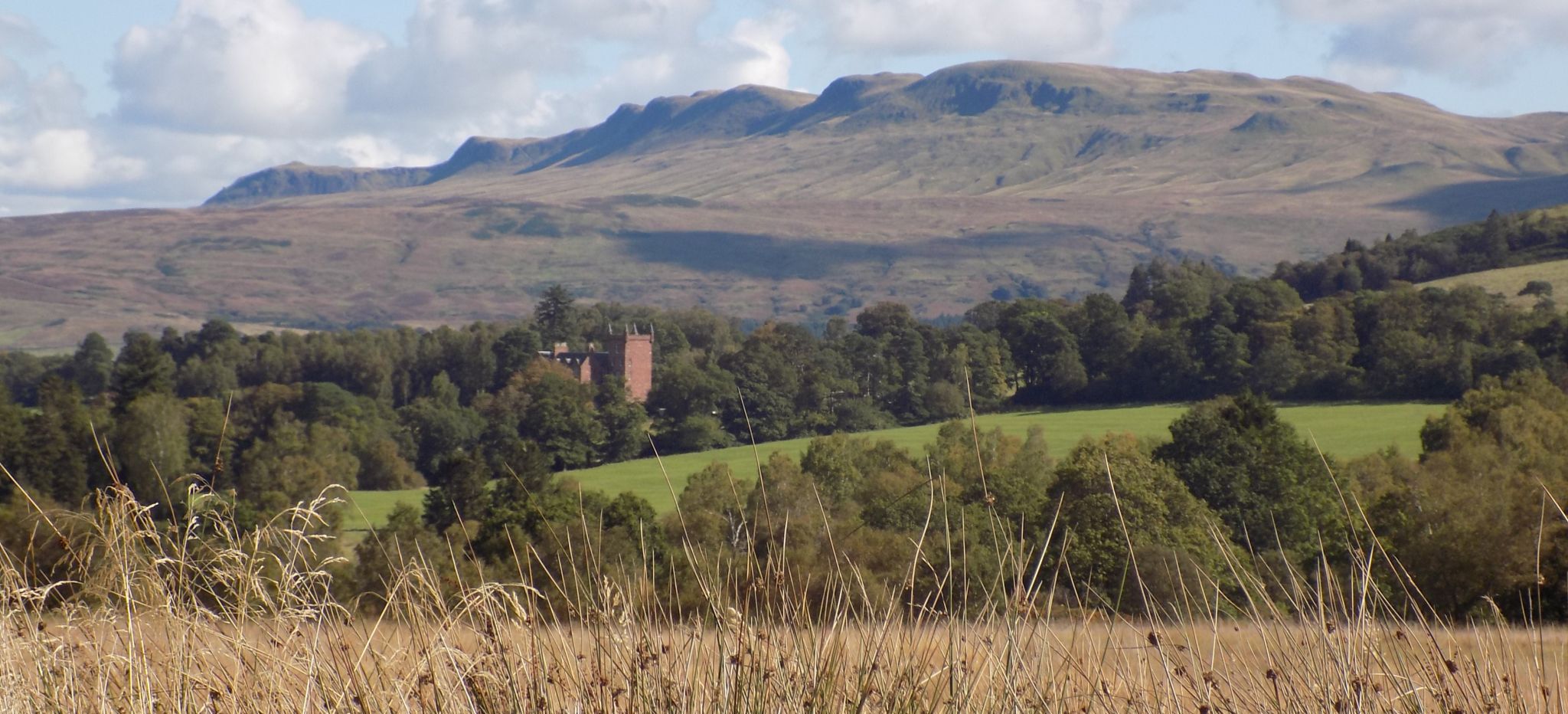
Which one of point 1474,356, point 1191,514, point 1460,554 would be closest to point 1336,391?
point 1474,356

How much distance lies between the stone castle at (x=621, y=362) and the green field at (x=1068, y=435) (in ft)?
107

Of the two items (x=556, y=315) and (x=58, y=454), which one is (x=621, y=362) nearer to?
(x=556, y=315)

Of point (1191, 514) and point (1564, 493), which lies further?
point (1191, 514)

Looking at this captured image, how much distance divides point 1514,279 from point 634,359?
2474 inches

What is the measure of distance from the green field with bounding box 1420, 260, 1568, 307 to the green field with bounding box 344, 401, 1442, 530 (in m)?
21.1

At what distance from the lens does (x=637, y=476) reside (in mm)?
62031

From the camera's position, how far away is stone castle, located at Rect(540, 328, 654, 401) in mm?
107562

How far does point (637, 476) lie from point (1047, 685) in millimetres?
59521

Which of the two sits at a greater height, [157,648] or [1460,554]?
[157,648]

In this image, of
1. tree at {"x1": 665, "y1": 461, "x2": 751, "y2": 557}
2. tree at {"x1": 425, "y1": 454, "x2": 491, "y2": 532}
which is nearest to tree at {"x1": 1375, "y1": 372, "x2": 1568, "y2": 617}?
tree at {"x1": 665, "y1": 461, "x2": 751, "y2": 557}

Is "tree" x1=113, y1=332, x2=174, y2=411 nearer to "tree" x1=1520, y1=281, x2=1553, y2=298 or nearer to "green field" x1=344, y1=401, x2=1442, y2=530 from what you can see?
"green field" x1=344, y1=401, x2=1442, y2=530

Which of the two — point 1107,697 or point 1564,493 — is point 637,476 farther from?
point 1107,697

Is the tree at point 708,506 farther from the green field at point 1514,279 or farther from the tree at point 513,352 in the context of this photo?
the green field at point 1514,279

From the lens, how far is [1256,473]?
4100 cm
